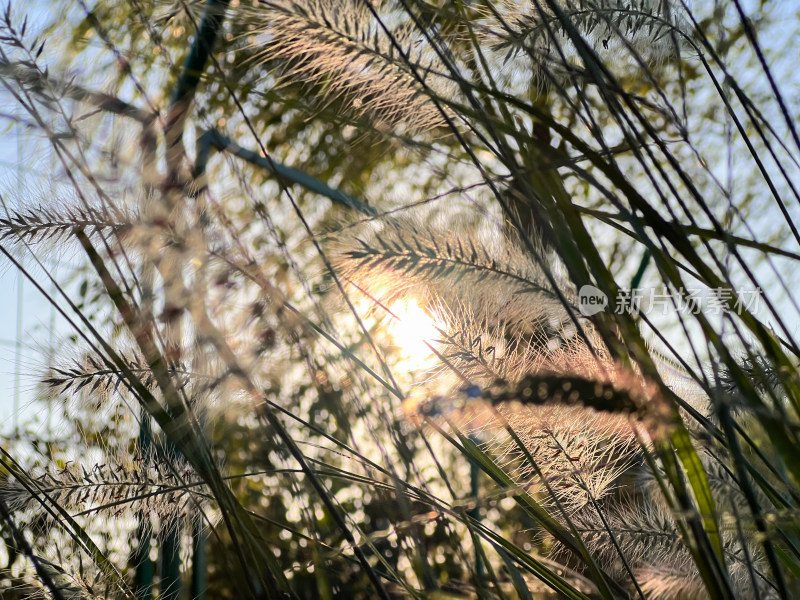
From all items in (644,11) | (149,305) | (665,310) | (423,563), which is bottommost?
(423,563)

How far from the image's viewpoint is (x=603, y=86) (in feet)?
1.40

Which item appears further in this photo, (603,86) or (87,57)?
(87,57)

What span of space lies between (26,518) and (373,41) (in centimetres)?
56

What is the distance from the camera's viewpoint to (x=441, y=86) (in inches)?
23.0

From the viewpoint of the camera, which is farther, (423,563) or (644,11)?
(644,11)

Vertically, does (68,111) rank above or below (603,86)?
above

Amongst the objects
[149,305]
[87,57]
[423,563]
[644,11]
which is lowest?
[423,563]

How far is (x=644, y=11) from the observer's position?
21.8 inches

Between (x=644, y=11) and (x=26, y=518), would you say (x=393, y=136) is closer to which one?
(x=644, y=11)

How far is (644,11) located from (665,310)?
0.26 meters

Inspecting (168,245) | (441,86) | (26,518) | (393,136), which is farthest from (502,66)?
(26,518)

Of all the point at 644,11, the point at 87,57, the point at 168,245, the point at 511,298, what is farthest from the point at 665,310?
the point at 87,57

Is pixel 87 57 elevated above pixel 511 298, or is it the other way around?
pixel 87 57

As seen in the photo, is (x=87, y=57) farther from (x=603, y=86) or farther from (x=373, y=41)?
(x=603, y=86)
